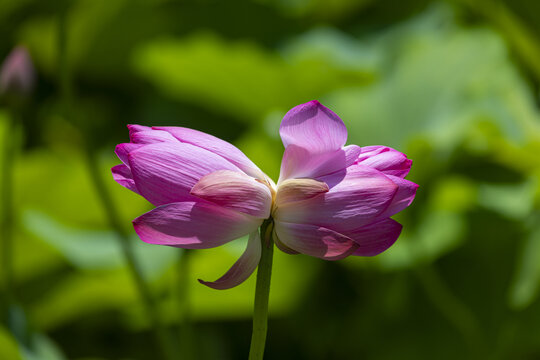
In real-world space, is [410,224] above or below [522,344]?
above

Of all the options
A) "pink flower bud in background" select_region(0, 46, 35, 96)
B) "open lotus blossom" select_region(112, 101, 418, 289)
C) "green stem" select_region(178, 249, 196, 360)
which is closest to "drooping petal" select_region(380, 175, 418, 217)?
"open lotus blossom" select_region(112, 101, 418, 289)

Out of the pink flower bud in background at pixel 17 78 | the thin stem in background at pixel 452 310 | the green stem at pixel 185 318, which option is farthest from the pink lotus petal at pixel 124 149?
the thin stem in background at pixel 452 310

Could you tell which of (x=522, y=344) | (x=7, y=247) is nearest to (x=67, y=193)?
(x=7, y=247)

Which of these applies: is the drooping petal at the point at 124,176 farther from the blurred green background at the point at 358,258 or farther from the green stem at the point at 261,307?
the blurred green background at the point at 358,258

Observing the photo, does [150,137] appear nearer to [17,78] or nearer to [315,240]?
[315,240]

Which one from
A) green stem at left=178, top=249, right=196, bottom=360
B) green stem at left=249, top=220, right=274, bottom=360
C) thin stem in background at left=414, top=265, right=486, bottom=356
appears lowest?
thin stem in background at left=414, top=265, right=486, bottom=356

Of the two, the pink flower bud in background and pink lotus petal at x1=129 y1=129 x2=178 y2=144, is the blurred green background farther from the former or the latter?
pink lotus petal at x1=129 y1=129 x2=178 y2=144

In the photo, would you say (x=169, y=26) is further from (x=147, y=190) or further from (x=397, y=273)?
(x=147, y=190)

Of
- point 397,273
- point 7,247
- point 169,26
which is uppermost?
point 169,26
